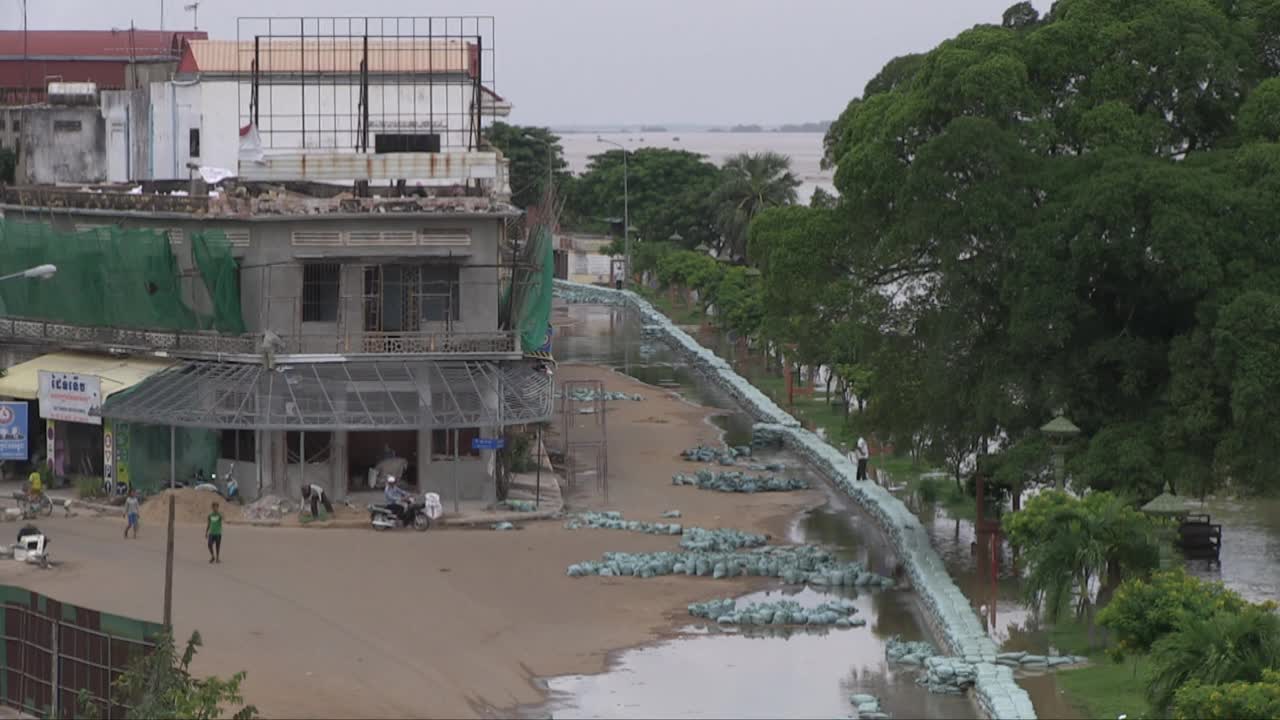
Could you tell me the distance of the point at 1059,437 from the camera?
111ft

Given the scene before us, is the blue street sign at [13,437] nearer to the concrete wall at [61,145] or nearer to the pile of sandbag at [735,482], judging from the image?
the pile of sandbag at [735,482]

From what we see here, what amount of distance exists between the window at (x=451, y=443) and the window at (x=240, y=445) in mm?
3484

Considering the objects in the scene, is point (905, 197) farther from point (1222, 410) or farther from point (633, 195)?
point (633, 195)

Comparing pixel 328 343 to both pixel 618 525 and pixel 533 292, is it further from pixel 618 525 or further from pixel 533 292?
pixel 618 525

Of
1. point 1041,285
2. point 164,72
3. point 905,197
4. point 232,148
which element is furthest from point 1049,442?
point 164,72

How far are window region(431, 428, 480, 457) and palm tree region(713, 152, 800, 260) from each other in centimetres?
5777

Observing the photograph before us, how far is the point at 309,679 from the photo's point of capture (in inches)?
1110

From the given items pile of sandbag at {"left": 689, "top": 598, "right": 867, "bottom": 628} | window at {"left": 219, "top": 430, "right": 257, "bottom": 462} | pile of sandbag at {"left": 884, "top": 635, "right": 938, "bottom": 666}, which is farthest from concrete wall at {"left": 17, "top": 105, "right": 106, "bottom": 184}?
pile of sandbag at {"left": 884, "top": 635, "right": 938, "bottom": 666}

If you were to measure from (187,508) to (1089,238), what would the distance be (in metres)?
17.3

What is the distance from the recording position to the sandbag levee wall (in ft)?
91.2

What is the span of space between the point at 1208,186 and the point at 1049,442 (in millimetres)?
4856

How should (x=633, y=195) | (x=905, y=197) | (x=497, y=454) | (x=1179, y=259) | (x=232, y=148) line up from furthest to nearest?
1. (x=633, y=195)
2. (x=232, y=148)
3. (x=497, y=454)
4. (x=905, y=197)
5. (x=1179, y=259)

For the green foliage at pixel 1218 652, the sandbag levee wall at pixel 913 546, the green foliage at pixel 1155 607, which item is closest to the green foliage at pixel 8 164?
the sandbag levee wall at pixel 913 546

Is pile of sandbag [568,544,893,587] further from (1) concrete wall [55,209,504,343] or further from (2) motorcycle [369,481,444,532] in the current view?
(1) concrete wall [55,209,504,343]
